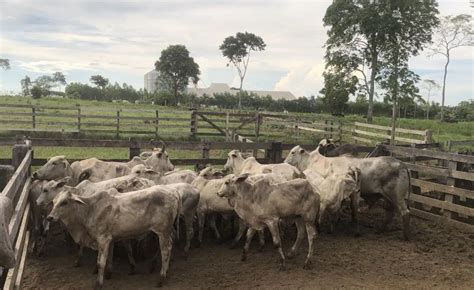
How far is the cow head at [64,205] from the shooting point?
6039 mm

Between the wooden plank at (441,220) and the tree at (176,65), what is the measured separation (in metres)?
54.6

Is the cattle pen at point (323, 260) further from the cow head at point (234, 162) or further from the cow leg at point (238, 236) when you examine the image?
the cow head at point (234, 162)

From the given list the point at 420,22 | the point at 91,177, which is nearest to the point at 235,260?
the point at 91,177

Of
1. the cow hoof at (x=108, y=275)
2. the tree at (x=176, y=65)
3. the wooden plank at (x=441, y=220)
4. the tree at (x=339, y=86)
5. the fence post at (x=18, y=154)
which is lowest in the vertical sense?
the cow hoof at (x=108, y=275)

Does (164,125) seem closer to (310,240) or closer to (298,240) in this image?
(298,240)

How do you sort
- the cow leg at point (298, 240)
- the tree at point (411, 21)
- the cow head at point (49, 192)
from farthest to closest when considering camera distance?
1. the tree at point (411, 21)
2. the cow leg at point (298, 240)
3. the cow head at point (49, 192)

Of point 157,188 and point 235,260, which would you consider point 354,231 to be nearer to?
point 235,260

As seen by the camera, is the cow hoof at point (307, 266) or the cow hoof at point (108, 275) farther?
the cow hoof at point (307, 266)

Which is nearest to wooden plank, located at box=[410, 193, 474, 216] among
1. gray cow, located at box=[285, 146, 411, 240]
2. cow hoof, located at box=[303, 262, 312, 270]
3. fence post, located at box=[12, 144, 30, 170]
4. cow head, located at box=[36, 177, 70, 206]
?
gray cow, located at box=[285, 146, 411, 240]

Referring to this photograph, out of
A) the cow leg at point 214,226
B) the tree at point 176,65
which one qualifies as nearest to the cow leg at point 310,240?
the cow leg at point 214,226

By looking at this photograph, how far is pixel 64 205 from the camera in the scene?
241 inches

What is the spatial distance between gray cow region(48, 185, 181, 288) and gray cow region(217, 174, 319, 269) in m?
1.33

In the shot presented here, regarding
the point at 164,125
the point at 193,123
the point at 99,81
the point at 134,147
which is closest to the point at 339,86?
the point at 193,123

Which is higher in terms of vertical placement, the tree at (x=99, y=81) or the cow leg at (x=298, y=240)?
the tree at (x=99, y=81)
